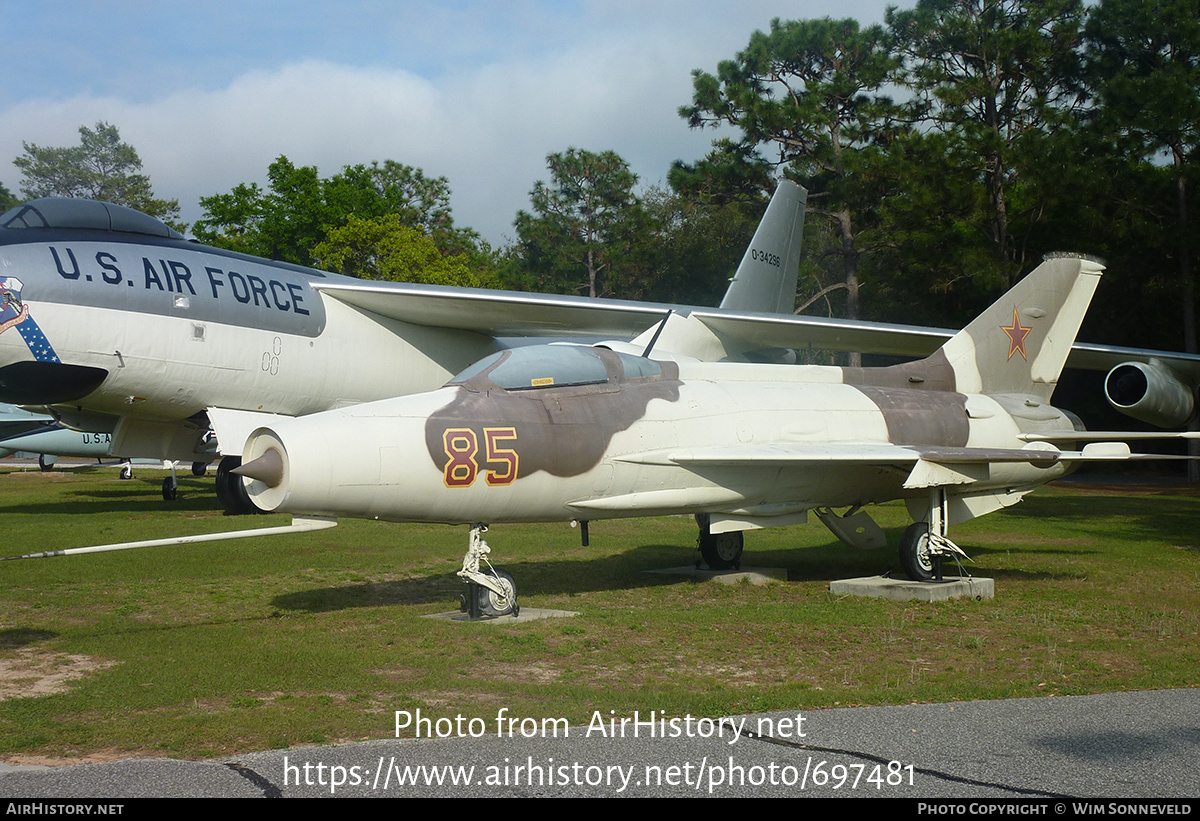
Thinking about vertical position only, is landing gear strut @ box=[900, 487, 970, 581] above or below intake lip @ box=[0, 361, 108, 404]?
below

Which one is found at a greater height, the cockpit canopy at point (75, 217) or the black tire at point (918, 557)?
the cockpit canopy at point (75, 217)

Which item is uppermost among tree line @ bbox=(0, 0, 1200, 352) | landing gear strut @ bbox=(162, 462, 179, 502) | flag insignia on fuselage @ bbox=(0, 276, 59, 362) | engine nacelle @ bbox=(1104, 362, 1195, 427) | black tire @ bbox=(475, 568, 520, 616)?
tree line @ bbox=(0, 0, 1200, 352)

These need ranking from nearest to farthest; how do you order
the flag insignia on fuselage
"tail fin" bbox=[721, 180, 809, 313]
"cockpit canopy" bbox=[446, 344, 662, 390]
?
1. "cockpit canopy" bbox=[446, 344, 662, 390]
2. the flag insignia on fuselage
3. "tail fin" bbox=[721, 180, 809, 313]

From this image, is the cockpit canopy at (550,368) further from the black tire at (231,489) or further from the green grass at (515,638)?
the black tire at (231,489)

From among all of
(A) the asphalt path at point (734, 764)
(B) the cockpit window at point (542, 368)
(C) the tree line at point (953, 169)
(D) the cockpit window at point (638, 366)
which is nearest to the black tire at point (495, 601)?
(B) the cockpit window at point (542, 368)

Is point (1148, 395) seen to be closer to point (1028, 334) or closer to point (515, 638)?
point (1028, 334)

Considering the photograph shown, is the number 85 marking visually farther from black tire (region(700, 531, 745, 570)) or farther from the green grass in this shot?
black tire (region(700, 531, 745, 570))

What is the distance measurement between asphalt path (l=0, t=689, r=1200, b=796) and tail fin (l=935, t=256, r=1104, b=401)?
23.5 ft

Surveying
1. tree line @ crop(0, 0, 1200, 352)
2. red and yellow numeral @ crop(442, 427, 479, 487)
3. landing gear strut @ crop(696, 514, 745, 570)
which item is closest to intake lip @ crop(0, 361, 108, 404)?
red and yellow numeral @ crop(442, 427, 479, 487)

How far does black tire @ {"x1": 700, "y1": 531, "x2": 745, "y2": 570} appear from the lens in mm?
11086

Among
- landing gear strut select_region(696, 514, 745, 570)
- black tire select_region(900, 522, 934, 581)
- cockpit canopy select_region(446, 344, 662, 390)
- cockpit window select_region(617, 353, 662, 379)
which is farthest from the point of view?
landing gear strut select_region(696, 514, 745, 570)

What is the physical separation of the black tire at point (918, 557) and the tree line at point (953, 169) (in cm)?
1931

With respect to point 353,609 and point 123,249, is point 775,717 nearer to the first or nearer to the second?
point 353,609

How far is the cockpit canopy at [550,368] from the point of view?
8500 millimetres
